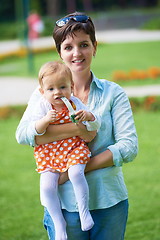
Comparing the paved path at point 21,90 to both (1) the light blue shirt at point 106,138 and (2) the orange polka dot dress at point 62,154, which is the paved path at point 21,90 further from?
(2) the orange polka dot dress at point 62,154

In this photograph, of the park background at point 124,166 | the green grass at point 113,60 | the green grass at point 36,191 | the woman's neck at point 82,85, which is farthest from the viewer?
the green grass at point 113,60

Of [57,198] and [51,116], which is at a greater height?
[51,116]

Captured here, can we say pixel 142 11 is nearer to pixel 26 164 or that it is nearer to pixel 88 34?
pixel 26 164

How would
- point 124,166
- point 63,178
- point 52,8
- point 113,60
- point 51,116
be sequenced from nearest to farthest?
point 51,116 < point 63,178 < point 124,166 < point 113,60 < point 52,8

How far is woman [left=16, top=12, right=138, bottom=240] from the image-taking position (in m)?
2.81

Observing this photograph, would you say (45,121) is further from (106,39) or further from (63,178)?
(106,39)

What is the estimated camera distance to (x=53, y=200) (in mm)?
2734

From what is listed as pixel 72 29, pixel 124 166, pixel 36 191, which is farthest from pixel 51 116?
pixel 124 166

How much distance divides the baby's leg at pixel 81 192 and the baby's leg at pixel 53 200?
9cm

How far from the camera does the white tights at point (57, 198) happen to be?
2.69m

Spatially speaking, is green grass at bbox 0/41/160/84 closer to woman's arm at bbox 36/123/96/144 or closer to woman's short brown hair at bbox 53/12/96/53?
woman's short brown hair at bbox 53/12/96/53

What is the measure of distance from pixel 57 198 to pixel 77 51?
66 cm

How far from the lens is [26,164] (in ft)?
25.0

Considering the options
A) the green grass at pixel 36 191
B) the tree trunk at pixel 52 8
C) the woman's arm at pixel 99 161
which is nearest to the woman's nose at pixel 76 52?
the woman's arm at pixel 99 161
